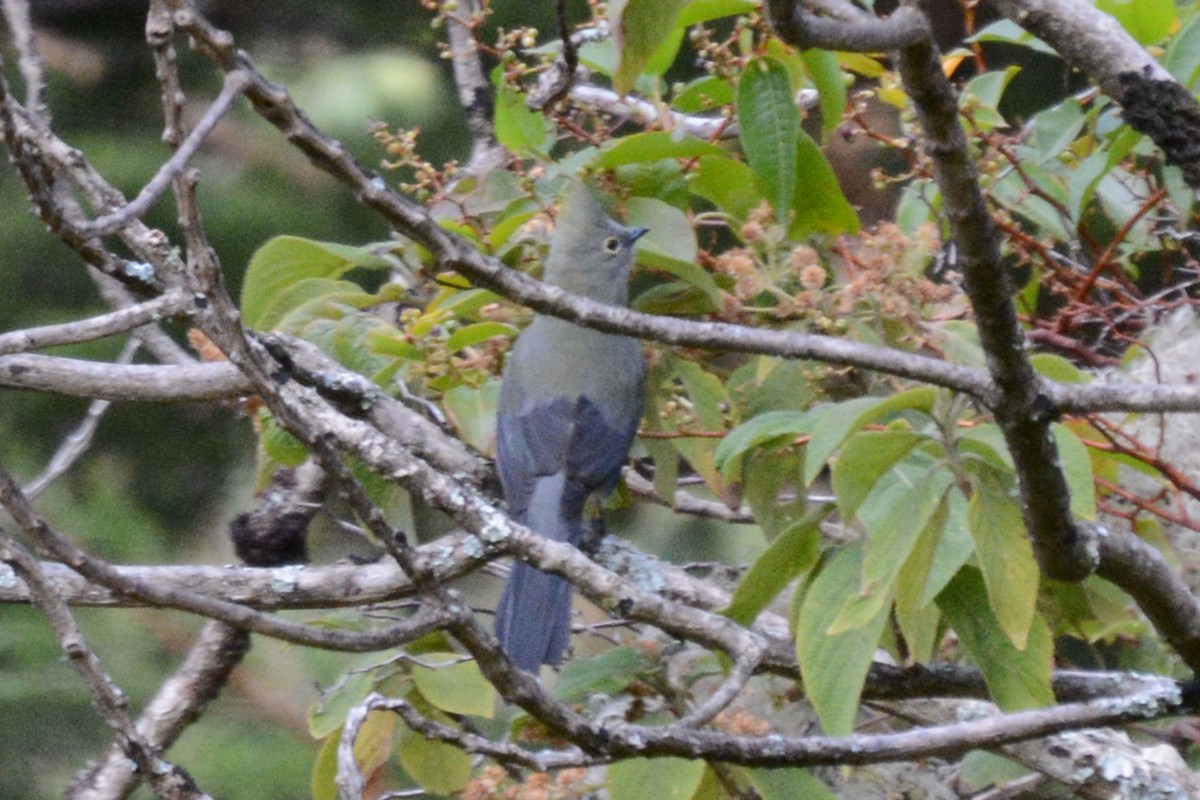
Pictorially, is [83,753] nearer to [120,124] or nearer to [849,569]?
[120,124]

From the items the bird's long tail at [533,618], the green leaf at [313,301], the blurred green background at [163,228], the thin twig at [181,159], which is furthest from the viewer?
the blurred green background at [163,228]

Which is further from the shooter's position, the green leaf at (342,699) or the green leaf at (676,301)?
the green leaf at (676,301)

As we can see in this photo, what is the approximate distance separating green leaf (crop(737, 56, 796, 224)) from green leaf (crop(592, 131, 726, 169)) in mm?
181

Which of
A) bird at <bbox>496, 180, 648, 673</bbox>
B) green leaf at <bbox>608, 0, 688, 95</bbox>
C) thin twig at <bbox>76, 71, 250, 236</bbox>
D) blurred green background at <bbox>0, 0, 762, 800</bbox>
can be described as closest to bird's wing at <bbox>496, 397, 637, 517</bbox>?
bird at <bbox>496, 180, 648, 673</bbox>

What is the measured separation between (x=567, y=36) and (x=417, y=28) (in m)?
3.69

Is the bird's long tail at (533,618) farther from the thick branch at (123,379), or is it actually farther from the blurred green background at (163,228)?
the blurred green background at (163,228)

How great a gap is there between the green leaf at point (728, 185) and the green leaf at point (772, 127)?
9.1 inches

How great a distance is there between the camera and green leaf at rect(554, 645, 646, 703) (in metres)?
1.54

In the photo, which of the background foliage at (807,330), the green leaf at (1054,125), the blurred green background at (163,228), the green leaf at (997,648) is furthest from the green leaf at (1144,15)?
the blurred green background at (163,228)

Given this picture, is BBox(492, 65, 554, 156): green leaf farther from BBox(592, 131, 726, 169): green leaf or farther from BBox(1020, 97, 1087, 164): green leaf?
BBox(1020, 97, 1087, 164): green leaf

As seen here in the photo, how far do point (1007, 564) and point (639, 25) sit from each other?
56 centimetres

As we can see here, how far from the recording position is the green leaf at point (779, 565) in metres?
1.38

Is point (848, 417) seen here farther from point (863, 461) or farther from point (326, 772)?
point (326, 772)

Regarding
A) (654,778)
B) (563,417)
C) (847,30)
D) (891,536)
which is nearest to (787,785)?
(654,778)
